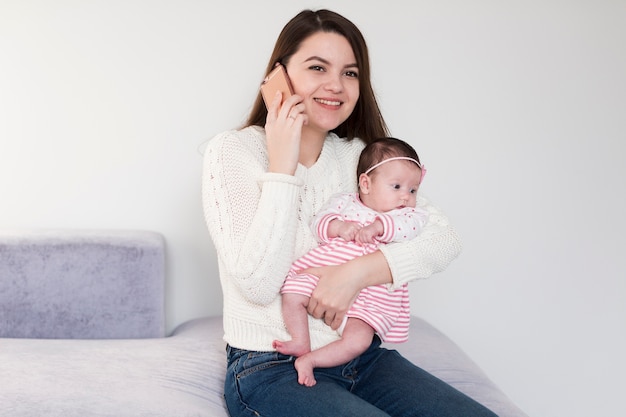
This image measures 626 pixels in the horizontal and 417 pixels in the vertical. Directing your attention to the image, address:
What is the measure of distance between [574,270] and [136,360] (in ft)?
5.92

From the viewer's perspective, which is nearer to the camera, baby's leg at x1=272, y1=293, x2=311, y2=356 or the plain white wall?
baby's leg at x1=272, y1=293, x2=311, y2=356

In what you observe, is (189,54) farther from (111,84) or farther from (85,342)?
(85,342)

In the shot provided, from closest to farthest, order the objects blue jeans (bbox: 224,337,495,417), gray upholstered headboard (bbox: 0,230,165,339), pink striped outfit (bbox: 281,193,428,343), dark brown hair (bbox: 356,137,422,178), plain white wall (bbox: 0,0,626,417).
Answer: blue jeans (bbox: 224,337,495,417)
pink striped outfit (bbox: 281,193,428,343)
dark brown hair (bbox: 356,137,422,178)
gray upholstered headboard (bbox: 0,230,165,339)
plain white wall (bbox: 0,0,626,417)

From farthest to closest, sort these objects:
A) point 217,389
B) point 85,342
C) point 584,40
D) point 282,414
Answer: point 584,40 < point 85,342 < point 217,389 < point 282,414

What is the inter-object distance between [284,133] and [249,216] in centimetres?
23

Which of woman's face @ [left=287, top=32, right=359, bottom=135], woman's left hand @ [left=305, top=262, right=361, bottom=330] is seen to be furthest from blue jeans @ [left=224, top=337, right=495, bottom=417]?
woman's face @ [left=287, top=32, right=359, bottom=135]

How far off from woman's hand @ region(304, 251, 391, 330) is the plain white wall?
1.15 meters

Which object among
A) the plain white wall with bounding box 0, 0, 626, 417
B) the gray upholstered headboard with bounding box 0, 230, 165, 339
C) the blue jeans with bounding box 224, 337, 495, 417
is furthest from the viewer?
the plain white wall with bounding box 0, 0, 626, 417

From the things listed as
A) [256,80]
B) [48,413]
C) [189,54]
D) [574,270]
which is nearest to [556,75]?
[574,270]

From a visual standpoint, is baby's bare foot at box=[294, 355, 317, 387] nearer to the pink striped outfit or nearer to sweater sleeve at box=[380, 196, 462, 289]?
the pink striped outfit

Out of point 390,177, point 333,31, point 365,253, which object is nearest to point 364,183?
point 390,177

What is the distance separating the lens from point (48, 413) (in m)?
1.85

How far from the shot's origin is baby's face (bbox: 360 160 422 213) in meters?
2.04

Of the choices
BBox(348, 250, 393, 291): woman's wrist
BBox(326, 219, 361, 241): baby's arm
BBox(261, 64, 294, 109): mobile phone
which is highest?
BBox(261, 64, 294, 109): mobile phone
